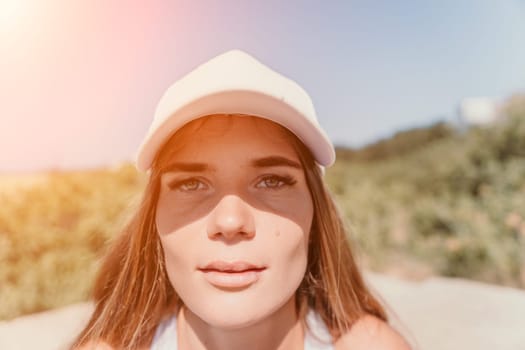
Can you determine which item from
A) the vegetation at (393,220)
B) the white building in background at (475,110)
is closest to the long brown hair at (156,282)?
the vegetation at (393,220)

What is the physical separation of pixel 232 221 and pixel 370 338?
674mm

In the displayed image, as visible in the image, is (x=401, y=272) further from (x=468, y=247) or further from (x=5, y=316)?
(x=5, y=316)

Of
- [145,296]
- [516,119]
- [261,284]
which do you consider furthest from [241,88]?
[516,119]

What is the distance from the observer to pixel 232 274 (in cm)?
102

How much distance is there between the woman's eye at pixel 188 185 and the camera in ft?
3.60

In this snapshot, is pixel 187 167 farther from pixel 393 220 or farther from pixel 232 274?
pixel 393 220

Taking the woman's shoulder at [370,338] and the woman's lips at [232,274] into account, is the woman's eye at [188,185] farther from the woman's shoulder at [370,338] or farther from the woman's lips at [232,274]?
the woman's shoulder at [370,338]

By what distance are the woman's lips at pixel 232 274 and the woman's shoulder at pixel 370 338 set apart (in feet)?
1.77

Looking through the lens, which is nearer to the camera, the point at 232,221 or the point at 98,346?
the point at 232,221

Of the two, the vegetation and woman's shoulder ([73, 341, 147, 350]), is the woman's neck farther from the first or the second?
the vegetation

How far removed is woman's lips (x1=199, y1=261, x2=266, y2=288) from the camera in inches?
40.2

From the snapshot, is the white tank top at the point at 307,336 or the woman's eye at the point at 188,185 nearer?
the woman's eye at the point at 188,185

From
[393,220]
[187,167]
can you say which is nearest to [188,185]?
[187,167]

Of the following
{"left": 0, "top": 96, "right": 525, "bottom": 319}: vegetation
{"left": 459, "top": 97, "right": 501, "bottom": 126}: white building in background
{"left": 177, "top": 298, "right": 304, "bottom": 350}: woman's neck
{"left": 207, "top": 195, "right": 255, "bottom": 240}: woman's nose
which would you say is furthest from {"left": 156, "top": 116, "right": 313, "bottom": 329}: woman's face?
{"left": 459, "top": 97, "right": 501, "bottom": 126}: white building in background
